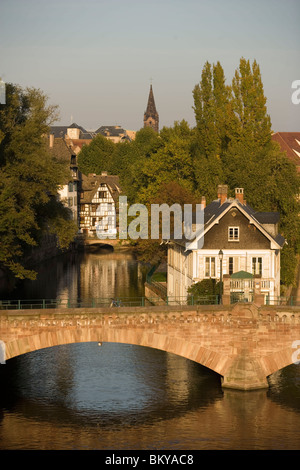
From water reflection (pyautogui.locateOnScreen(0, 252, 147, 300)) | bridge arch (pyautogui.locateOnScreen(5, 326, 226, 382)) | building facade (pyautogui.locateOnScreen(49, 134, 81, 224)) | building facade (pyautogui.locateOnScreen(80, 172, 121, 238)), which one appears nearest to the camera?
bridge arch (pyautogui.locateOnScreen(5, 326, 226, 382))

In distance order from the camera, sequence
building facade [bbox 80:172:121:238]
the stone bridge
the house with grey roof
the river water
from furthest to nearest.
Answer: building facade [bbox 80:172:121:238], the house with grey roof, the stone bridge, the river water

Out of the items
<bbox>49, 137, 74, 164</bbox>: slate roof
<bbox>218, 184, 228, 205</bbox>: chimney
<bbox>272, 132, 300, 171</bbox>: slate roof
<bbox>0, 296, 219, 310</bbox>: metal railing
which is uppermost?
<bbox>272, 132, 300, 171</bbox>: slate roof

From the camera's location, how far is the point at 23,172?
217 ft

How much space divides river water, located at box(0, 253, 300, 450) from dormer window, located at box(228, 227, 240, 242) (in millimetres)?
9668

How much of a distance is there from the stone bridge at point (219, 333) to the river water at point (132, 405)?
1.69m

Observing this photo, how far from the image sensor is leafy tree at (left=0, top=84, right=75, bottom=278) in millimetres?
63406

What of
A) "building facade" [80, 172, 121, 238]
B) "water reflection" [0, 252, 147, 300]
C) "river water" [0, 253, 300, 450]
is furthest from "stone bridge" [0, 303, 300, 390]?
"building facade" [80, 172, 121, 238]

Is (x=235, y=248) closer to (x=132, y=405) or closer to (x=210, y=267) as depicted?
(x=210, y=267)

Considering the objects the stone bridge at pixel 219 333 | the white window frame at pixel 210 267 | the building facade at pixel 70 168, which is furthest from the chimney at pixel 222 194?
the building facade at pixel 70 168

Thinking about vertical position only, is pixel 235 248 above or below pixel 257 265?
above

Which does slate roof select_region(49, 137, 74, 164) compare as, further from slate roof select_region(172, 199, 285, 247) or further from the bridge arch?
the bridge arch

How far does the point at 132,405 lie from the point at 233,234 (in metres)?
18.8

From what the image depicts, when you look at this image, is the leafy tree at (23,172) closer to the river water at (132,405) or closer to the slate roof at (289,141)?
the river water at (132,405)

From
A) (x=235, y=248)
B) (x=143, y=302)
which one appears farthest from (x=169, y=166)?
(x=143, y=302)
